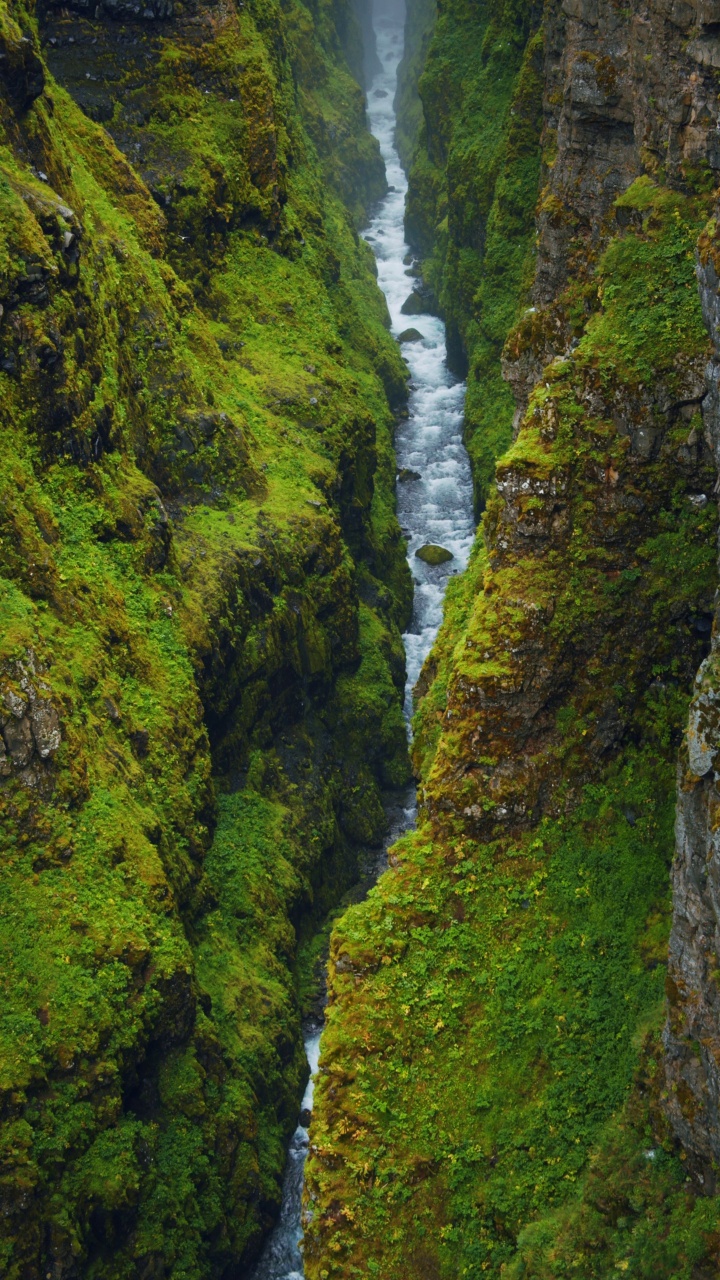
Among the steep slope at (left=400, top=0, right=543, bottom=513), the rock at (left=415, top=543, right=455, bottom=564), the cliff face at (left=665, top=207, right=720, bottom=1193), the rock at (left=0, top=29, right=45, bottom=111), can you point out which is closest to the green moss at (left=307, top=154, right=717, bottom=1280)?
the cliff face at (left=665, top=207, right=720, bottom=1193)

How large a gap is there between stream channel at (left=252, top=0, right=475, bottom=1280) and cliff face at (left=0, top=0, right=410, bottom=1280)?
1.27 m

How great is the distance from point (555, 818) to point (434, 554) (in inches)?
1441

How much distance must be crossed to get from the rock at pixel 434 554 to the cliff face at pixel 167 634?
2502 millimetres

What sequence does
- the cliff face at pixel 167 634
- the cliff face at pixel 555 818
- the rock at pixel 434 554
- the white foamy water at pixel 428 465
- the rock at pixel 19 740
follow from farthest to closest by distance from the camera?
the rock at pixel 434 554 → the white foamy water at pixel 428 465 → the cliff face at pixel 167 634 → the rock at pixel 19 740 → the cliff face at pixel 555 818

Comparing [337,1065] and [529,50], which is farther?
[529,50]

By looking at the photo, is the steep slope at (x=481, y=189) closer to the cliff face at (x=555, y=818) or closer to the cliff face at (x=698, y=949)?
the cliff face at (x=555, y=818)

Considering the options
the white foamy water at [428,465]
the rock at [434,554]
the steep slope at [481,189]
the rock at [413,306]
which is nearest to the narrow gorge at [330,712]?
the steep slope at [481,189]

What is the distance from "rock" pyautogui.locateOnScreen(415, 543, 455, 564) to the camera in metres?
61.6

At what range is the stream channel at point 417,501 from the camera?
36594mm

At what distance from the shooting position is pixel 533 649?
25844mm

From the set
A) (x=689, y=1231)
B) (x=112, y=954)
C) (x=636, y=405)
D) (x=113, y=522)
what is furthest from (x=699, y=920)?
(x=113, y=522)

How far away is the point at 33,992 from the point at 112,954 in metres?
2.24

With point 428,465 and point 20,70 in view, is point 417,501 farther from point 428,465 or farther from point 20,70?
point 20,70

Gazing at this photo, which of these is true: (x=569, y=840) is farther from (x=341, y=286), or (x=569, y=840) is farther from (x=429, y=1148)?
(x=341, y=286)
